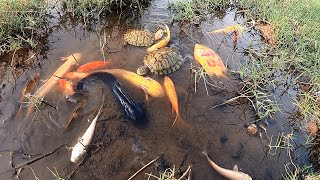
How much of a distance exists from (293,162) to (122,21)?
4561mm

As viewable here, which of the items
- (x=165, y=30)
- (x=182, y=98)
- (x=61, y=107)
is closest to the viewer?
(x=61, y=107)

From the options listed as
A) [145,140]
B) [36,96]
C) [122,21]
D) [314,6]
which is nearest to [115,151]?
[145,140]

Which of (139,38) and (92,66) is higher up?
(139,38)

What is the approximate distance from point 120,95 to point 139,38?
163 centimetres

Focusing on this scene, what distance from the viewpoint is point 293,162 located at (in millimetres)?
4309

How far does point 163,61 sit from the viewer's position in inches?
218

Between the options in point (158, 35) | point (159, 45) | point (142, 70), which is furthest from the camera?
point (158, 35)

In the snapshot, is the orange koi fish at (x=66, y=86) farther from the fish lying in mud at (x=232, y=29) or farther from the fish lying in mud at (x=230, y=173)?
the fish lying in mud at (x=232, y=29)

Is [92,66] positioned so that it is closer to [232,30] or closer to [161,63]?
[161,63]

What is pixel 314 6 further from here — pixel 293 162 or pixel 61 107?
pixel 61 107

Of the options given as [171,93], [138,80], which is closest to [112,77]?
[138,80]

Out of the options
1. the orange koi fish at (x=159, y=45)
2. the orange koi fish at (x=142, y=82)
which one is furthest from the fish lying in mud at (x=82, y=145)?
the orange koi fish at (x=159, y=45)

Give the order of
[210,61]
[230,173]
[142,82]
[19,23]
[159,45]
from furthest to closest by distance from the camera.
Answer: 1. [159,45]
2. [19,23]
3. [210,61]
4. [142,82]
5. [230,173]

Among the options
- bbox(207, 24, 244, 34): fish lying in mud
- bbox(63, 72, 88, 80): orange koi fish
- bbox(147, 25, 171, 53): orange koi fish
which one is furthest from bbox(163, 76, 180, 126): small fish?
bbox(207, 24, 244, 34): fish lying in mud
